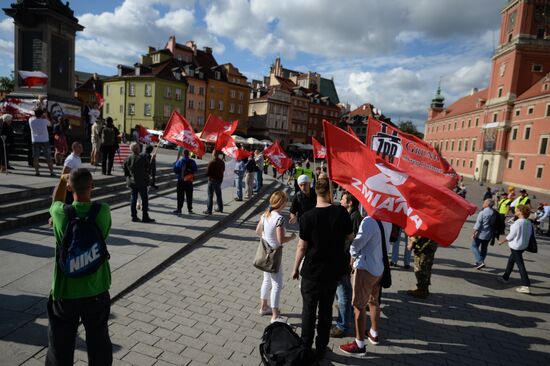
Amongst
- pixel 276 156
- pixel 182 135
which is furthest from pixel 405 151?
pixel 276 156

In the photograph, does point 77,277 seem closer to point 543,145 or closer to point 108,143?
point 108,143

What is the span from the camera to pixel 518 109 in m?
48.6

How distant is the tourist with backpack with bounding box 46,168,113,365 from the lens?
2584 millimetres

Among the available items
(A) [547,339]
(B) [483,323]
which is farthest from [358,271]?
(A) [547,339]

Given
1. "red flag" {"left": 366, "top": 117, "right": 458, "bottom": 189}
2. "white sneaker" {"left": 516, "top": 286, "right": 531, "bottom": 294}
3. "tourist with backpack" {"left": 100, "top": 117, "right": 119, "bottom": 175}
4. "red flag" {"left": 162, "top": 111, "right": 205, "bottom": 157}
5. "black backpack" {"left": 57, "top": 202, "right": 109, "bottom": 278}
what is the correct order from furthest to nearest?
"tourist with backpack" {"left": 100, "top": 117, "right": 119, "bottom": 175} → "red flag" {"left": 162, "top": 111, "right": 205, "bottom": 157} → "white sneaker" {"left": 516, "top": 286, "right": 531, "bottom": 294} → "red flag" {"left": 366, "top": 117, "right": 458, "bottom": 189} → "black backpack" {"left": 57, "top": 202, "right": 109, "bottom": 278}

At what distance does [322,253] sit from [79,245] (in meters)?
2.37

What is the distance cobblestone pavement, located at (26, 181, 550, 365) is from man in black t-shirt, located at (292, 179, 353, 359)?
70cm

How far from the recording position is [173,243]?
731 cm

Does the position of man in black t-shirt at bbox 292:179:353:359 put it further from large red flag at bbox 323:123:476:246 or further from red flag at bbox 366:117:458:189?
red flag at bbox 366:117:458:189

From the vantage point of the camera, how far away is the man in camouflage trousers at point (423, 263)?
615cm

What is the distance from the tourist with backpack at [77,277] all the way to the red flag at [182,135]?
23.2 feet

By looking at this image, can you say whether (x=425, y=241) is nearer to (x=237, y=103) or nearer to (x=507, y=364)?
(x=507, y=364)

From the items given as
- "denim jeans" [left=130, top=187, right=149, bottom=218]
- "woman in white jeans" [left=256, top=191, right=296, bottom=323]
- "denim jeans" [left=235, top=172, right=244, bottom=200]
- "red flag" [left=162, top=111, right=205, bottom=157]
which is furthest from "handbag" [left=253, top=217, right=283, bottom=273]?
"denim jeans" [left=235, top=172, right=244, bottom=200]

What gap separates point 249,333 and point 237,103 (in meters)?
59.1
